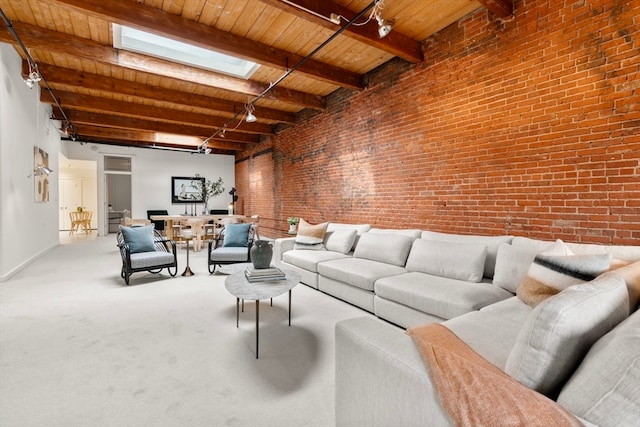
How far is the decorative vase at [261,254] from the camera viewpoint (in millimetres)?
2977

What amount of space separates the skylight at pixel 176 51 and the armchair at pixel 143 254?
2.53 meters

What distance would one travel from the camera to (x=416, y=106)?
4.18 m

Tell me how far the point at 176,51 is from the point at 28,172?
3403 mm

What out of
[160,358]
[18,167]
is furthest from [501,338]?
[18,167]

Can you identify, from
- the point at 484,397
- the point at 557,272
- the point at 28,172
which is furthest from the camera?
the point at 28,172

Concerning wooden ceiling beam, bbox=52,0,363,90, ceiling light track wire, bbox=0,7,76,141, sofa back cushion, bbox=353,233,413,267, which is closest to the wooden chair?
ceiling light track wire, bbox=0,7,76,141

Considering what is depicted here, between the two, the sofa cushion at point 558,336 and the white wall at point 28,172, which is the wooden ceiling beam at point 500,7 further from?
the white wall at point 28,172

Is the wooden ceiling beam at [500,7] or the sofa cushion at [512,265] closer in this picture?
the sofa cushion at [512,265]

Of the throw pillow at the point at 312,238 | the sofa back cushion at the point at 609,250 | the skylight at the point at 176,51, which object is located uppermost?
the skylight at the point at 176,51

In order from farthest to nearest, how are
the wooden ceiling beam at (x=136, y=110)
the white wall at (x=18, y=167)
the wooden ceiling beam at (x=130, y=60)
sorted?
the wooden ceiling beam at (x=136, y=110), the white wall at (x=18, y=167), the wooden ceiling beam at (x=130, y=60)

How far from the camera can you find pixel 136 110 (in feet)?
21.5

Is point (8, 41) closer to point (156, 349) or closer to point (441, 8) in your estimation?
point (156, 349)

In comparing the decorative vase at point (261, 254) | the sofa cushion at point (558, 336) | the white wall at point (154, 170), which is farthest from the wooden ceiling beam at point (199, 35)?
the white wall at point (154, 170)

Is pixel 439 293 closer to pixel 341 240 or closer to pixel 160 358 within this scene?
pixel 341 240
